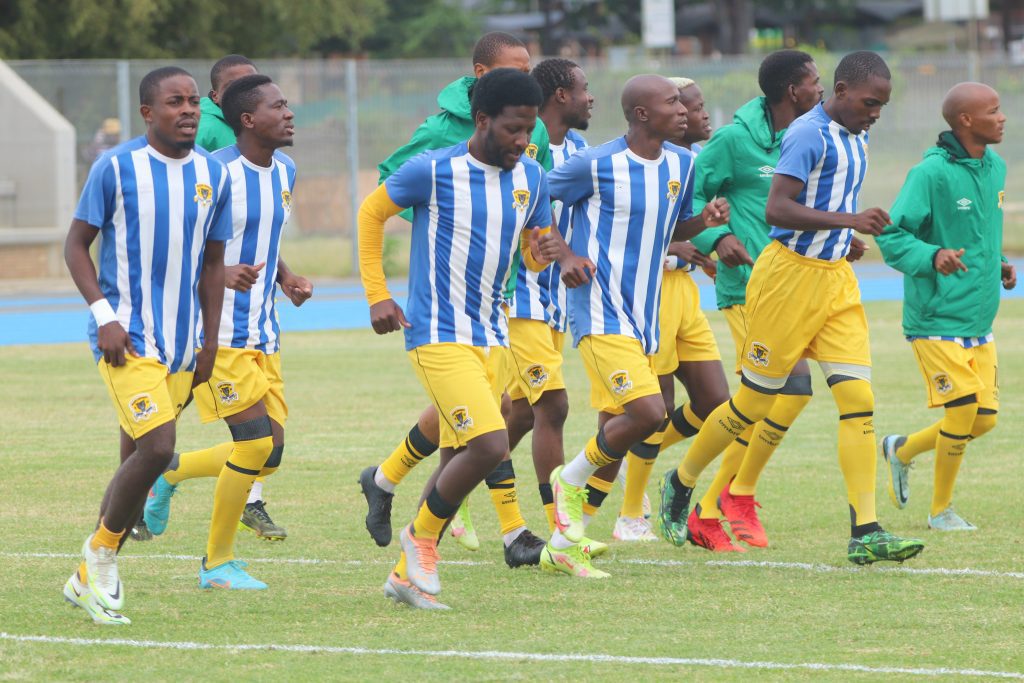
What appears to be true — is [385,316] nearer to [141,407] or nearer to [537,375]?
[141,407]

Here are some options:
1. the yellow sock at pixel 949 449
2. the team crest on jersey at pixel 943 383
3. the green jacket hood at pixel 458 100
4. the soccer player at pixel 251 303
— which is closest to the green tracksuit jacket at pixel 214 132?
the soccer player at pixel 251 303

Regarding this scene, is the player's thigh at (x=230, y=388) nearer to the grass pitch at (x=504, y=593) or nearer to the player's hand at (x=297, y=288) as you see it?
the player's hand at (x=297, y=288)

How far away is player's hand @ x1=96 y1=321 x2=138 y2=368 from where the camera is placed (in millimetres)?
6410

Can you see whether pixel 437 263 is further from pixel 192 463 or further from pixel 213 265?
pixel 192 463

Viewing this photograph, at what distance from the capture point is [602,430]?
25.9 feet

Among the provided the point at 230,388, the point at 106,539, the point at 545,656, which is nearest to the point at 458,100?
the point at 230,388

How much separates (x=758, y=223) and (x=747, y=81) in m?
19.7

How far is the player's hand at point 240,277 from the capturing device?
7.29 meters

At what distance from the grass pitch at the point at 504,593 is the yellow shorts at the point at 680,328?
926mm

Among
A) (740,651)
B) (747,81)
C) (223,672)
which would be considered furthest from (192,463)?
(747,81)

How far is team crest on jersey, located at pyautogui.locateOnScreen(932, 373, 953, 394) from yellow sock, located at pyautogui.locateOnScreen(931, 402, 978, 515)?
0.39 ft

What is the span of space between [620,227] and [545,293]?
77 cm

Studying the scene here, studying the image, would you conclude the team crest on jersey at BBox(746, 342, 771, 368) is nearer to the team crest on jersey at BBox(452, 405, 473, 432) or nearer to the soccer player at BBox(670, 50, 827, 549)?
the soccer player at BBox(670, 50, 827, 549)

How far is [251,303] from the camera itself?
8031 millimetres
